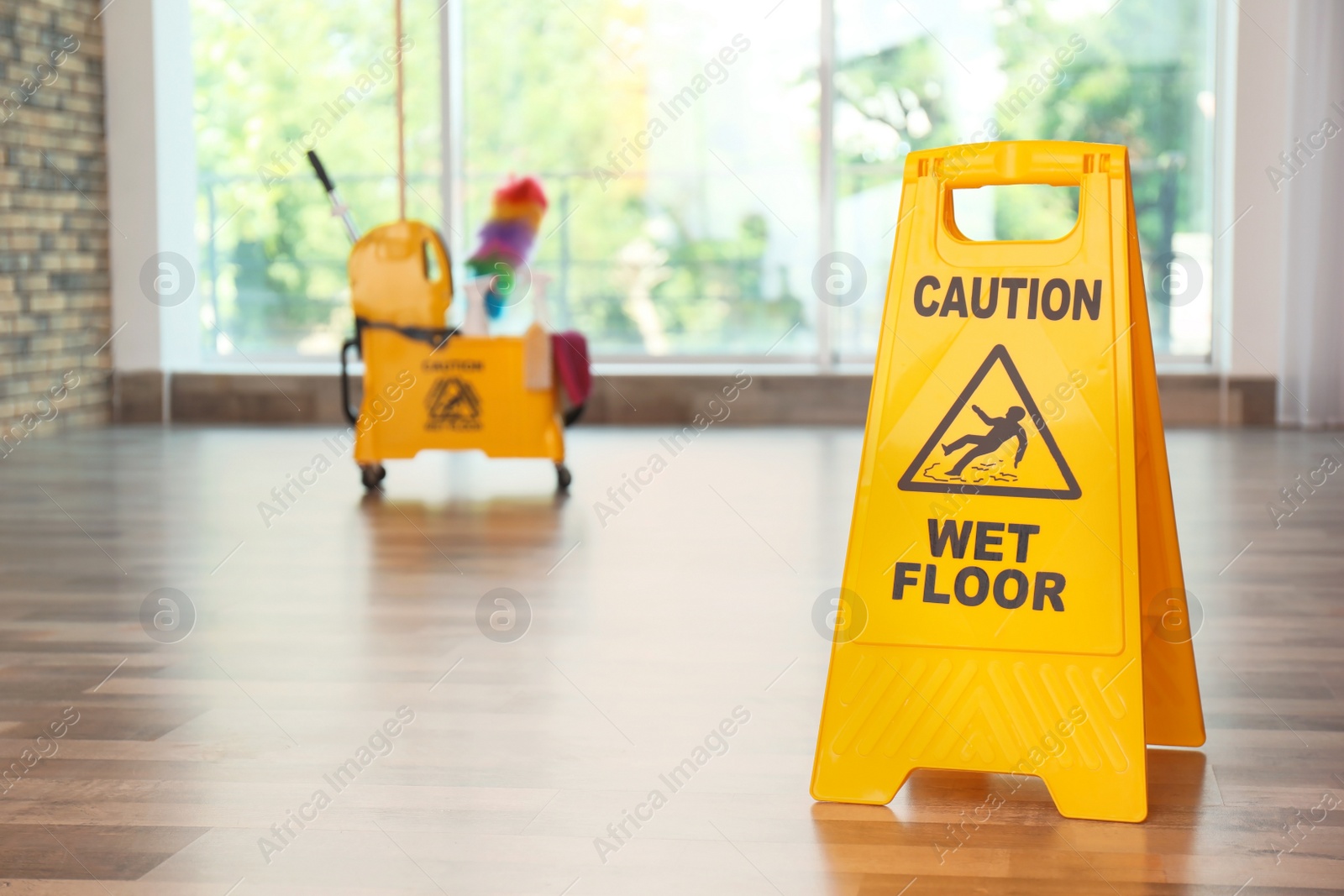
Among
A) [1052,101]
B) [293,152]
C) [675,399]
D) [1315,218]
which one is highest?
[1052,101]

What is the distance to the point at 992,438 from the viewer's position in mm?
1494

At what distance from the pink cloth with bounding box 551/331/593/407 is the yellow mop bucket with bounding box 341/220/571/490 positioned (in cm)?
5

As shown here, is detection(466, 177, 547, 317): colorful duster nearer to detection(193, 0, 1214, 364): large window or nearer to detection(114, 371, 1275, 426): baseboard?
detection(114, 371, 1275, 426): baseboard

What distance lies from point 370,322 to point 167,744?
7.15ft

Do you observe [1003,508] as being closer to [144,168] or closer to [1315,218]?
[1315,218]

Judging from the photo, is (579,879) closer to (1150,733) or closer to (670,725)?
(670,725)

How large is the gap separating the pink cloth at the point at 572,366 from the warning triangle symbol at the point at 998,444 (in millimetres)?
2312

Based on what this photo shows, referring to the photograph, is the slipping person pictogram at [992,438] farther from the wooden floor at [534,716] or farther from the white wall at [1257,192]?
the white wall at [1257,192]

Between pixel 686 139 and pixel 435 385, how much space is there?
8.49 ft

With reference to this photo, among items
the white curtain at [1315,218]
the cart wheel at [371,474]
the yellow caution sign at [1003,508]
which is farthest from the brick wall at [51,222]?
the white curtain at [1315,218]

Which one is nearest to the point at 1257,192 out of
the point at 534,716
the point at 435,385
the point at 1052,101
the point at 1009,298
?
the point at 1052,101

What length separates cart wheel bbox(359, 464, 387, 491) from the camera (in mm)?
3844

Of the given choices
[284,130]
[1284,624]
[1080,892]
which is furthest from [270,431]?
[1080,892]

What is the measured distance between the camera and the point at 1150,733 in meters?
1.67
